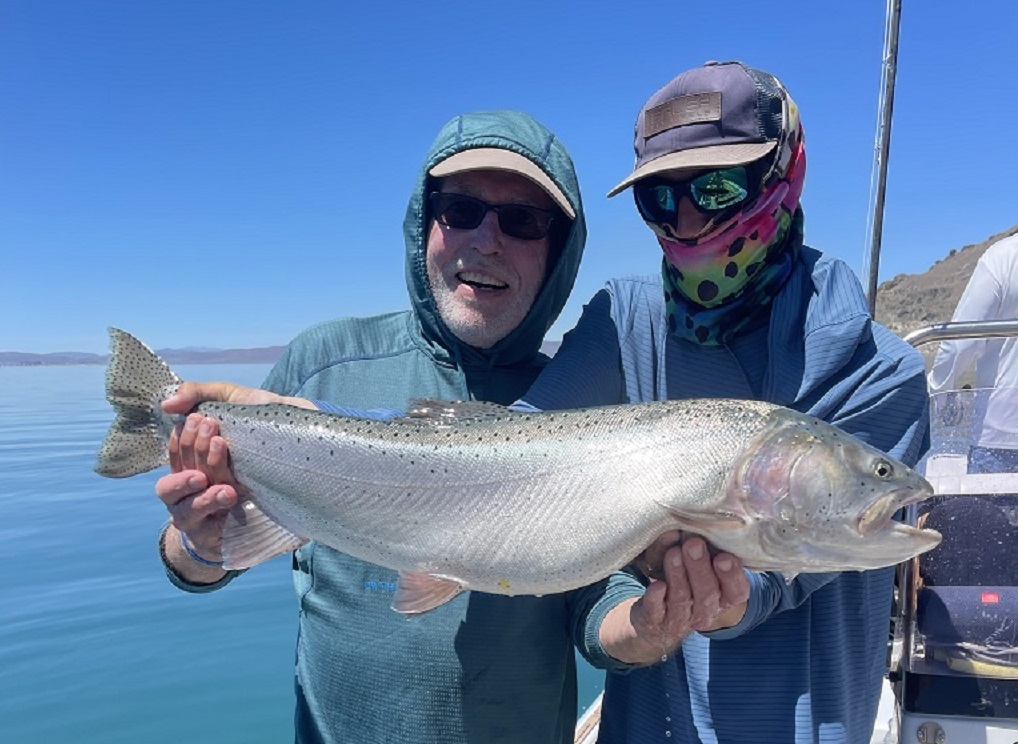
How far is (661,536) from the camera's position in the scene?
2625mm

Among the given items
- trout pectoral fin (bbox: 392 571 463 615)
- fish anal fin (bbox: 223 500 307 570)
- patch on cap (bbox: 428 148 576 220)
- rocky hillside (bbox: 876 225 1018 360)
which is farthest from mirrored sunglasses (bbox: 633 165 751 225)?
rocky hillside (bbox: 876 225 1018 360)

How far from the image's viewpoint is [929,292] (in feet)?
202

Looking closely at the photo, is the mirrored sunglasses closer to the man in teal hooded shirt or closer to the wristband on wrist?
the man in teal hooded shirt

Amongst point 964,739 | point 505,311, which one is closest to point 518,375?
point 505,311

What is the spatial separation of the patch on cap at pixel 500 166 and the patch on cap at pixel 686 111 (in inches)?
25.5

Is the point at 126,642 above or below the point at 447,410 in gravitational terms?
below

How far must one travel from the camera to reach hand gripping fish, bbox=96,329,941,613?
2.48m

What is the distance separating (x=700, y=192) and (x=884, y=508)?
4.33 feet

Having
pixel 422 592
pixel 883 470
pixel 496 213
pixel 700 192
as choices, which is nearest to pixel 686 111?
pixel 700 192

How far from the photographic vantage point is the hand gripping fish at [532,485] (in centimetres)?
248

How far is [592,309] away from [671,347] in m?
0.41

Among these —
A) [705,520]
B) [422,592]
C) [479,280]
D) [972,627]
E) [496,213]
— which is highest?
→ [496,213]

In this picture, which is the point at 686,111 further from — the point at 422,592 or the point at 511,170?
the point at 422,592

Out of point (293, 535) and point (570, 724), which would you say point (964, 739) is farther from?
point (293, 535)
